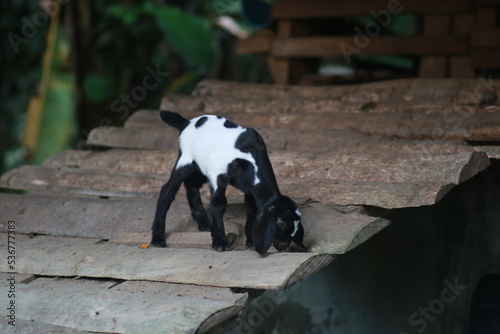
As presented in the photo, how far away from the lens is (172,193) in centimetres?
421

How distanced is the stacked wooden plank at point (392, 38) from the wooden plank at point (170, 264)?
3443 mm

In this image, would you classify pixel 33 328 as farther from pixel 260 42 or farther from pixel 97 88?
pixel 97 88

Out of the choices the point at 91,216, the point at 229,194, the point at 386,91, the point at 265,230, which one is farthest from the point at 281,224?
the point at 386,91

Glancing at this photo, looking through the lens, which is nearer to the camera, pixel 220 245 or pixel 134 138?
pixel 220 245

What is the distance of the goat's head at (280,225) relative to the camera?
3615 mm

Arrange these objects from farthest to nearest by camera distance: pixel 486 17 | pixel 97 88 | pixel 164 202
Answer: pixel 97 88
pixel 486 17
pixel 164 202

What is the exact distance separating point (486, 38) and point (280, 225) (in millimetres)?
3371

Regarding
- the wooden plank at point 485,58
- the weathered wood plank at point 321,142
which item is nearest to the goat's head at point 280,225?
the weathered wood plank at point 321,142

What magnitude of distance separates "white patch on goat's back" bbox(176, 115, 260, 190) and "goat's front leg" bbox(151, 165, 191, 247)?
0.16 ft

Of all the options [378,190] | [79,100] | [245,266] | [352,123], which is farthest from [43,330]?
[79,100]

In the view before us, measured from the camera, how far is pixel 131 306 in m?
3.23

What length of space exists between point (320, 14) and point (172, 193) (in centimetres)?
348

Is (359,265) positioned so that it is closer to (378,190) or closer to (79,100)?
(378,190)

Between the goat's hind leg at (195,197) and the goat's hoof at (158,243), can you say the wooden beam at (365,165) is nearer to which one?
the goat's hind leg at (195,197)
